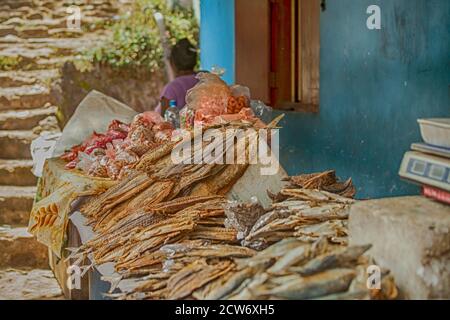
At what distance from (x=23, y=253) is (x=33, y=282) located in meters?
0.78

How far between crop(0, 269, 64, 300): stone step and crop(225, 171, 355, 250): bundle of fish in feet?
8.17

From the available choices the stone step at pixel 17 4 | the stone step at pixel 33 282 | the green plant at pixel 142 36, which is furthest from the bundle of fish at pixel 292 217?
the stone step at pixel 17 4

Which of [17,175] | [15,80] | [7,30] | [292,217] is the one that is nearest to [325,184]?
[292,217]

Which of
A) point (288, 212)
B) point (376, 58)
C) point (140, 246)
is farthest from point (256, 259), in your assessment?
point (376, 58)

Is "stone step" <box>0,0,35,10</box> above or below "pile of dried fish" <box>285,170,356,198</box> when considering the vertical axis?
above

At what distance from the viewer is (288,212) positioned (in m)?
2.19

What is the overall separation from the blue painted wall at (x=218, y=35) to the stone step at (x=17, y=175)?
7.34 ft

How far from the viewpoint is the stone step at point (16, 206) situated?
23.1ft

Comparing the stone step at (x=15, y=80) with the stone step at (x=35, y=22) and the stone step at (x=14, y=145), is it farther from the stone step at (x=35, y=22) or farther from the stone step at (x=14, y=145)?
the stone step at (x=14, y=145)

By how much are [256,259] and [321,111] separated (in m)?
2.69

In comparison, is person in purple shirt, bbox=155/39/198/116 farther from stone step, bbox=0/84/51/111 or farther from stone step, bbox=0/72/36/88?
stone step, bbox=0/72/36/88

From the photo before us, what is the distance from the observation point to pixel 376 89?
11.4ft

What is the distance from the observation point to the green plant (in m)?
10.5

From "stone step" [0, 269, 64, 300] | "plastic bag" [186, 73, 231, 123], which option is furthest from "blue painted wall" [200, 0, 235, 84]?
"plastic bag" [186, 73, 231, 123]
